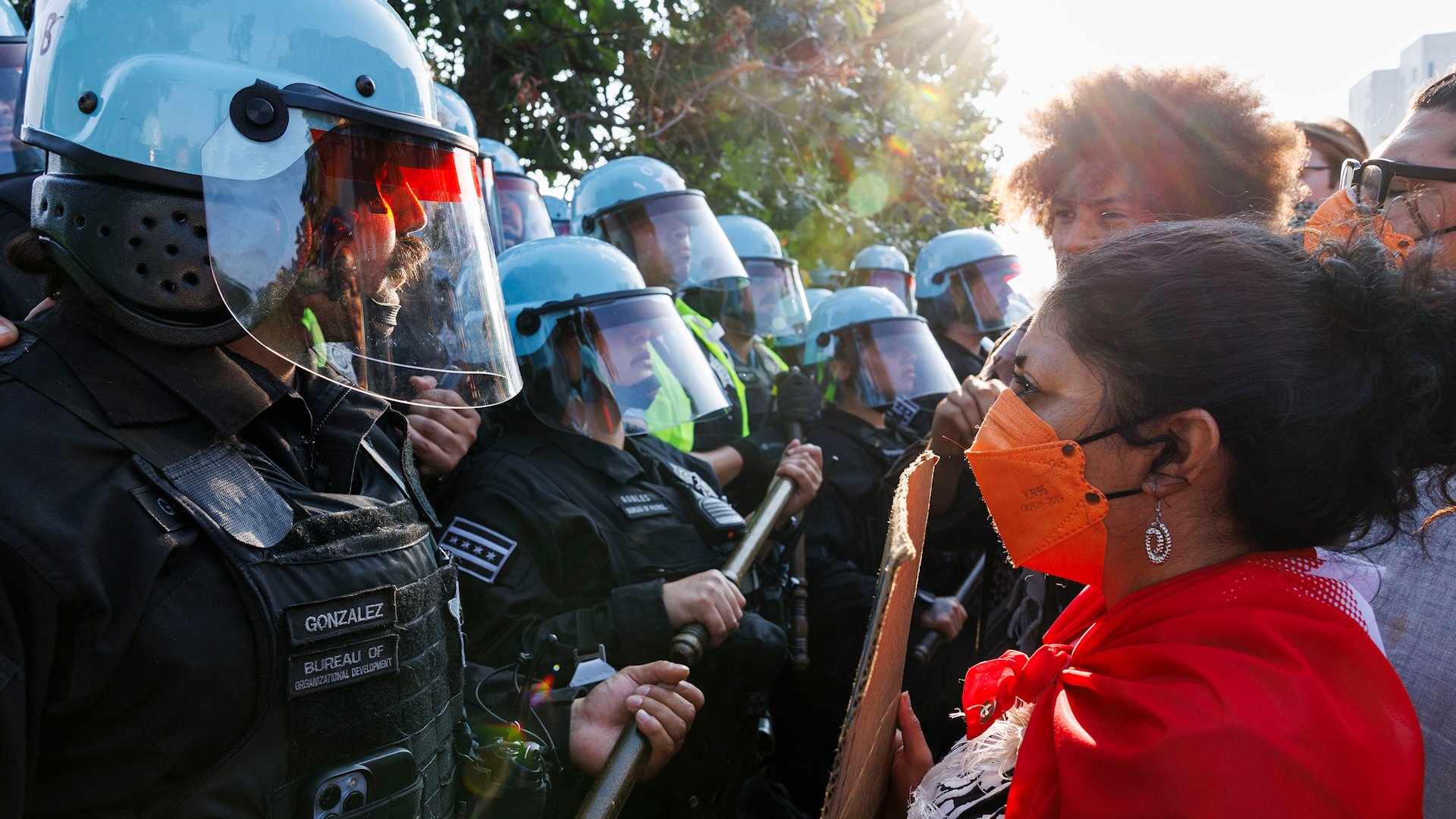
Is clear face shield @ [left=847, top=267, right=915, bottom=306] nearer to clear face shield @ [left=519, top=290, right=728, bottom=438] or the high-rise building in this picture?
clear face shield @ [left=519, top=290, right=728, bottom=438]

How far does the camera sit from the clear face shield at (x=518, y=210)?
4.64 meters

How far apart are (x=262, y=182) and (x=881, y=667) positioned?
4.35ft

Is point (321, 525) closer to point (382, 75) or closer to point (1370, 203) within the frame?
point (382, 75)


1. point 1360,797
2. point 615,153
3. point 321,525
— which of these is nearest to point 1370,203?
point 1360,797

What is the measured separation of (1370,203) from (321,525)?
7.41 feet

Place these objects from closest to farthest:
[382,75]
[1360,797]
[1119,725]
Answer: [1360,797]
[1119,725]
[382,75]

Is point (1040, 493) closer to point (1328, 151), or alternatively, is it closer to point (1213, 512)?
point (1213, 512)

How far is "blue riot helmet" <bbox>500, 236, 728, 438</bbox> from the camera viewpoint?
9.03 feet

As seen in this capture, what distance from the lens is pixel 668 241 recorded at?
14.9 feet

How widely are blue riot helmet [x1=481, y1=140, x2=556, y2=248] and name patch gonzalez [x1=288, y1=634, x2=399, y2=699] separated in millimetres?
3450

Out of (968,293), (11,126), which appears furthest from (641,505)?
(968,293)

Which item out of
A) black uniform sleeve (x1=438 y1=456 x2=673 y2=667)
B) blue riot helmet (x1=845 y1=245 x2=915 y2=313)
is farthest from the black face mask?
blue riot helmet (x1=845 y1=245 x2=915 y2=313)

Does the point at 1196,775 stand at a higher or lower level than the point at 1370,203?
lower

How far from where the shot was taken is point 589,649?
2184 mm
